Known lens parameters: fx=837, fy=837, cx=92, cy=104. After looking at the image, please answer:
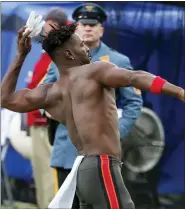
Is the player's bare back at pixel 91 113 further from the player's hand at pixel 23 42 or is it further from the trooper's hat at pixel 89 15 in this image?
the trooper's hat at pixel 89 15

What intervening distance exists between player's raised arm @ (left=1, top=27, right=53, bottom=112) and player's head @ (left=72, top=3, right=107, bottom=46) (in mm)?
1021

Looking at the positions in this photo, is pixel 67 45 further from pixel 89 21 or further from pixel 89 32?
pixel 89 21

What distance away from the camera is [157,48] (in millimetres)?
8227

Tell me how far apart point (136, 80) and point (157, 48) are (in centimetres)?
350

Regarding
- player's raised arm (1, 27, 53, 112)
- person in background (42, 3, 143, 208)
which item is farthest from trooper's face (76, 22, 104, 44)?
player's raised arm (1, 27, 53, 112)

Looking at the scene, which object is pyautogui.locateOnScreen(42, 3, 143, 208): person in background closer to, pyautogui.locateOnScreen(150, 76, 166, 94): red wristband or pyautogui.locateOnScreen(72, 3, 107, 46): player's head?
pyautogui.locateOnScreen(72, 3, 107, 46): player's head

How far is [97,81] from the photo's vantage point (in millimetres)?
5082

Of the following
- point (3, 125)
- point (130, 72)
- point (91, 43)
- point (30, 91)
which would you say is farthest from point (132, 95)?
point (3, 125)

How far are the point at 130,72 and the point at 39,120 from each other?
3076 millimetres

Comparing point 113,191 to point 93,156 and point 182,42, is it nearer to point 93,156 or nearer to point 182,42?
point 93,156

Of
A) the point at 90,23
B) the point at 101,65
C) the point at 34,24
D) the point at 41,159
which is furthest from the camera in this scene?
the point at 41,159

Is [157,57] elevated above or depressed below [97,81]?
below

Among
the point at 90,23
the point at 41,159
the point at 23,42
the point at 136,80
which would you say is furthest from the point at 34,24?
the point at 41,159

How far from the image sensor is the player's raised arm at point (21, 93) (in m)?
5.46
